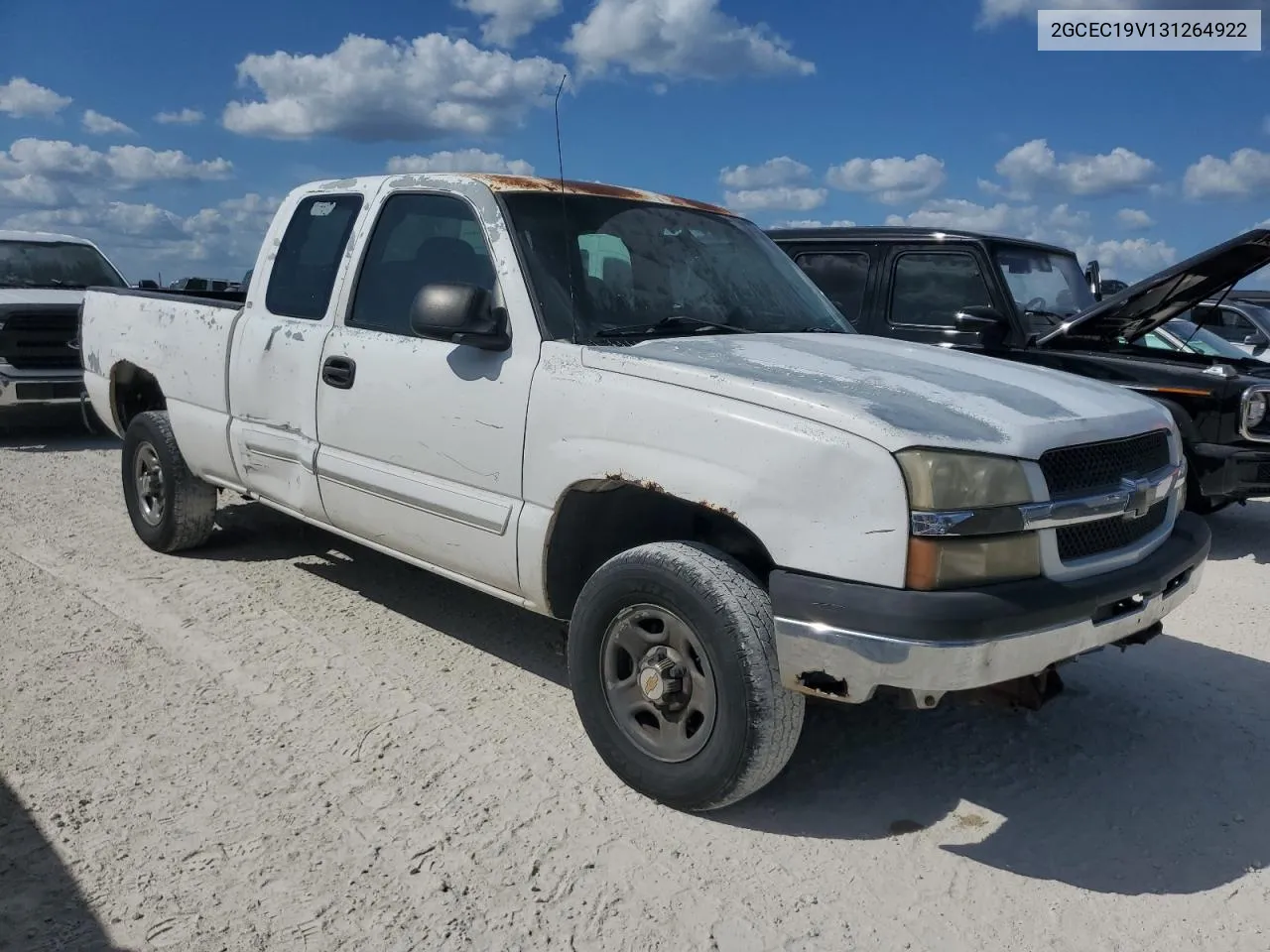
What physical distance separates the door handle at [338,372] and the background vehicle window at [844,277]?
162 inches

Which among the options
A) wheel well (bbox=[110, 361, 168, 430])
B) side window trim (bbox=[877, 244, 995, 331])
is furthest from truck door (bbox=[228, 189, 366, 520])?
side window trim (bbox=[877, 244, 995, 331])

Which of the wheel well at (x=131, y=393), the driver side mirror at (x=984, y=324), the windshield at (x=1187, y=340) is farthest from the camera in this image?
the windshield at (x=1187, y=340)

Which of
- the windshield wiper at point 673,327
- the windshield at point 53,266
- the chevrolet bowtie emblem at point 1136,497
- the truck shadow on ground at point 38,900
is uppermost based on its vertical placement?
the windshield at point 53,266

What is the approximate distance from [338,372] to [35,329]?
6.87m

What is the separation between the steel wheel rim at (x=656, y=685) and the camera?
3135mm

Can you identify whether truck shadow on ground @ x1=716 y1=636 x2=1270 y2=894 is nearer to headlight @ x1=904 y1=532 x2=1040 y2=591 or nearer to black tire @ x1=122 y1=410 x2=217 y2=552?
headlight @ x1=904 y1=532 x2=1040 y2=591

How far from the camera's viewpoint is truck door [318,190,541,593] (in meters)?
3.66

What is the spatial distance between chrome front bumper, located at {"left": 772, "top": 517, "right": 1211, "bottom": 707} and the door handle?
7.06 ft

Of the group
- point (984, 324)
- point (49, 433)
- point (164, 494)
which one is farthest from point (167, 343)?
point (49, 433)

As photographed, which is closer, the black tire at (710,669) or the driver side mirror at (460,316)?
the black tire at (710,669)

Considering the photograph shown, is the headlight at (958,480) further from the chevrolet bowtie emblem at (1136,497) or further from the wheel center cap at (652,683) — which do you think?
the wheel center cap at (652,683)

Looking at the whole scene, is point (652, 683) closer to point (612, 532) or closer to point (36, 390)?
point (612, 532)

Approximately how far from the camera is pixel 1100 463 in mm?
3105

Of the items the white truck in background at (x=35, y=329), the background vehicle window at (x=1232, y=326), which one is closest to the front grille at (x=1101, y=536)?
the white truck in background at (x=35, y=329)
